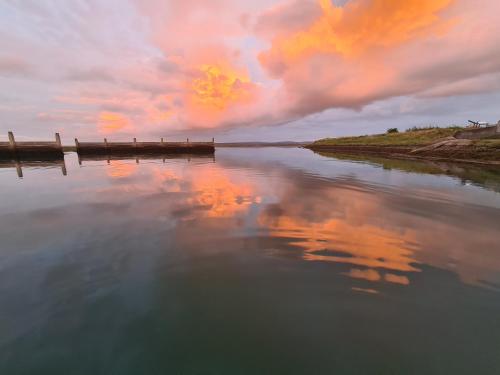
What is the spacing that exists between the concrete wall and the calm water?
89.5ft

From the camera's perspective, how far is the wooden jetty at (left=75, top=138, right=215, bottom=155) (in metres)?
43.2

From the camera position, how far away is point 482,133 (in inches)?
1055

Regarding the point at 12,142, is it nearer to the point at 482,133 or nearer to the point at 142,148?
the point at 142,148

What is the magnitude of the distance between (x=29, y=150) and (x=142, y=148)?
59.1ft

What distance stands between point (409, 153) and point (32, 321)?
129 ft

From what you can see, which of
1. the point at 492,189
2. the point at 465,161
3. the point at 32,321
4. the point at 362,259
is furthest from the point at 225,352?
the point at 465,161

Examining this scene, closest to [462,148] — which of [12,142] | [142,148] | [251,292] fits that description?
[251,292]

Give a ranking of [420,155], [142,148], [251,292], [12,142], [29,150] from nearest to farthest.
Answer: [251,292], [420,155], [12,142], [29,150], [142,148]

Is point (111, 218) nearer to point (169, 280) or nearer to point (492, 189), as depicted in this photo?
point (169, 280)

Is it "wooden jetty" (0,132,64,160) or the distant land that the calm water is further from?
"wooden jetty" (0,132,64,160)

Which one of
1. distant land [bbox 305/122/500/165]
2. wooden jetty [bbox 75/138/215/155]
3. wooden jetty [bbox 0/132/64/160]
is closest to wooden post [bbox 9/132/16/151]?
wooden jetty [bbox 0/132/64/160]

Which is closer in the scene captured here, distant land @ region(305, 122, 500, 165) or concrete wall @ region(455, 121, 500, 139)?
distant land @ region(305, 122, 500, 165)

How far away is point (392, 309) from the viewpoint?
3.29 meters

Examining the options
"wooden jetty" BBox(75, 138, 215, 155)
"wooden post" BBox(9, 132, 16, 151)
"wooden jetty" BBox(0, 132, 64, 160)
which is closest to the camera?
"wooden post" BBox(9, 132, 16, 151)
